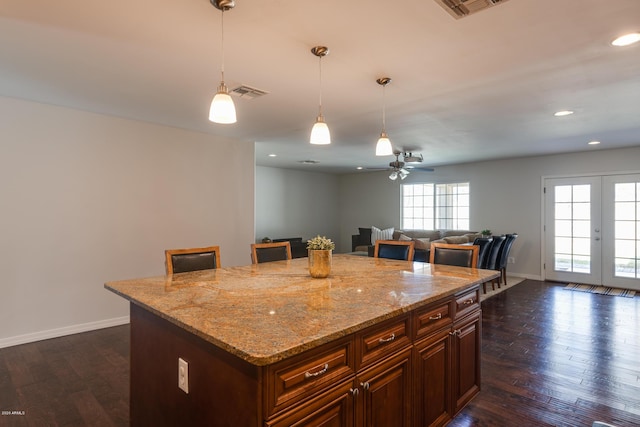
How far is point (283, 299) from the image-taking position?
1.74 m

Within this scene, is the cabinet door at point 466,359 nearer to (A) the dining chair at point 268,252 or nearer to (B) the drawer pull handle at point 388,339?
(B) the drawer pull handle at point 388,339

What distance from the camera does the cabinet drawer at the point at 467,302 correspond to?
2.19 metres

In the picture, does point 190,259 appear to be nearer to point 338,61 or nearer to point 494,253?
point 338,61

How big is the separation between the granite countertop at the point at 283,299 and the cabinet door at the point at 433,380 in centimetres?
29

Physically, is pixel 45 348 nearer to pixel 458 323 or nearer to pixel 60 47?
pixel 60 47

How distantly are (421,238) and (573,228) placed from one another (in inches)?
112

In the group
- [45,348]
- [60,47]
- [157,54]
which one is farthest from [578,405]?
[45,348]

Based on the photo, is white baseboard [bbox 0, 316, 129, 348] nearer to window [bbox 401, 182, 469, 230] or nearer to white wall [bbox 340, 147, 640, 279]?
window [bbox 401, 182, 469, 230]

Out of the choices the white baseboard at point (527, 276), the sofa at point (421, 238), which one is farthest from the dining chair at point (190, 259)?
the white baseboard at point (527, 276)

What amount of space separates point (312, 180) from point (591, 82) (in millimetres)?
7291

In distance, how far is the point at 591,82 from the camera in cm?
296

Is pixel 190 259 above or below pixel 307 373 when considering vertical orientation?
above

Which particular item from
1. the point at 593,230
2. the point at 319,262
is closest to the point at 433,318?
the point at 319,262

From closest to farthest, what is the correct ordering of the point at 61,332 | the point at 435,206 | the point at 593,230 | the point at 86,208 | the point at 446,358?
the point at 446,358, the point at 61,332, the point at 86,208, the point at 593,230, the point at 435,206
